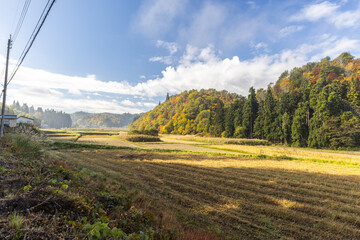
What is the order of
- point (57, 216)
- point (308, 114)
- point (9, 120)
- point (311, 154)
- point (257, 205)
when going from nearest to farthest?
point (57, 216)
point (257, 205)
point (311, 154)
point (9, 120)
point (308, 114)

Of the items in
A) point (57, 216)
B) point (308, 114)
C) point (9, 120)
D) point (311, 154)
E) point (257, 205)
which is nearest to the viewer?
point (57, 216)

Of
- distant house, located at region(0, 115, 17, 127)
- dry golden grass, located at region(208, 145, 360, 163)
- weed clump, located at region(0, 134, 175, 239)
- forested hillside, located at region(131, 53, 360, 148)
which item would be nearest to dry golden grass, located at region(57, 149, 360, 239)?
weed clump, located at region(0, 134, 175, 239)

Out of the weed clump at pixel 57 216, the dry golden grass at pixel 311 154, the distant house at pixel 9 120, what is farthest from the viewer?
the distant house at pixel 9 120


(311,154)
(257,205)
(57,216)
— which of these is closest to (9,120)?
(57,216)

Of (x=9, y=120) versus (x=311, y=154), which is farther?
(x=9, y=120)

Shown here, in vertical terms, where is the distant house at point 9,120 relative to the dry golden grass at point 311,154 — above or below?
above

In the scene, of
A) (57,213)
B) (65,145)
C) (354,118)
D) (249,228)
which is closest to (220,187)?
(249,228)

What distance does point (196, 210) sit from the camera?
6.99 meters

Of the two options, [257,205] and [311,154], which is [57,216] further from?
[311,154]

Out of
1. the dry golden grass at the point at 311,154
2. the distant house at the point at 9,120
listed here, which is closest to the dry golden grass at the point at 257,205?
the dry golden grass at the point at 311,154

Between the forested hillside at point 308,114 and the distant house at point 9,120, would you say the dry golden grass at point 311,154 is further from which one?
the distant house at point 9,120

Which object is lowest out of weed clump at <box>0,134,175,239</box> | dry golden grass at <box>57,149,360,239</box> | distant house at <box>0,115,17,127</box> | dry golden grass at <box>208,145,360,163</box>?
dry golden grass at <box>208,145,360,163</box>

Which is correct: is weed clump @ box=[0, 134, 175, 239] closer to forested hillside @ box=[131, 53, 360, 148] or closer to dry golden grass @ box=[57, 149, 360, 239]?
dry golden grass @ box=[57, 149, 360, 239]

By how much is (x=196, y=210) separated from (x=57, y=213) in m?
5.27
